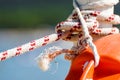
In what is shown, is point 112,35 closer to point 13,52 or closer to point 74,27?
point 74,27

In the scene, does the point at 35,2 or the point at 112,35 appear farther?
the point at 35,2

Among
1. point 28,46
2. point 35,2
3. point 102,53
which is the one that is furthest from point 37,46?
point 35,2

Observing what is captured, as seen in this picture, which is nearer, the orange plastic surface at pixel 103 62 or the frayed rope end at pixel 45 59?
the orange plastic surface at pixel 103 62

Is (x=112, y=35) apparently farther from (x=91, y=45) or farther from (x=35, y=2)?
(x=35, y=2)

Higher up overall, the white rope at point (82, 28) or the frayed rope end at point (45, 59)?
the white rope at point (82, 28)

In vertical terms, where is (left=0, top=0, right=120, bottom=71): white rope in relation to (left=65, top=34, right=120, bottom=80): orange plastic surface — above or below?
above

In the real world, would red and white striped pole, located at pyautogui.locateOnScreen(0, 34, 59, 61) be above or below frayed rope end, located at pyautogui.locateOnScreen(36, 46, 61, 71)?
above

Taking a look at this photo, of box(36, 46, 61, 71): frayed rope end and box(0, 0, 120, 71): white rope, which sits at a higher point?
box(0, 0, 120, 71): white rope

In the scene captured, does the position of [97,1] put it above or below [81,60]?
above

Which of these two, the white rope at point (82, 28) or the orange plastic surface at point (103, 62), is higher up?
the white rope at point (82, 28)

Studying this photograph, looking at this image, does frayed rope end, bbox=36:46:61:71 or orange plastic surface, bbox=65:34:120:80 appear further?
frayed rope end, bbox=36:46:61:71
